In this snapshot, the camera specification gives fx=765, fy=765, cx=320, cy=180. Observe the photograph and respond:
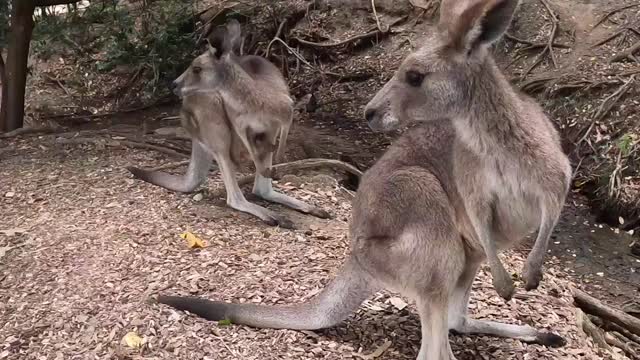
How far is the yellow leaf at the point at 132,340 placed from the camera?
11.4 feet

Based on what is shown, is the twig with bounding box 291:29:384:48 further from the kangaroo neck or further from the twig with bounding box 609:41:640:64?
the kangaroo neck

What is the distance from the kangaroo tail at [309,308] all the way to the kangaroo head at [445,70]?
28.4 inches

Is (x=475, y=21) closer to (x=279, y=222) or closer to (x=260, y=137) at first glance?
(x=260, y=137)

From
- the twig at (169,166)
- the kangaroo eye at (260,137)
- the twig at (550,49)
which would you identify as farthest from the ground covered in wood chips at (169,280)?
the twig at (550,49)

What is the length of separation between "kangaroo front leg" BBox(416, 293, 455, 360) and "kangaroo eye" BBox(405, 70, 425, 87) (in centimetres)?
86

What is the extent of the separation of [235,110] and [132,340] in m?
1.78

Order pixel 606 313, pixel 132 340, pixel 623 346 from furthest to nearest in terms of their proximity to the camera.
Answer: pixel 606 313
pixel 623 346
pixel 132 340

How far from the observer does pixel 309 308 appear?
11.5 feet

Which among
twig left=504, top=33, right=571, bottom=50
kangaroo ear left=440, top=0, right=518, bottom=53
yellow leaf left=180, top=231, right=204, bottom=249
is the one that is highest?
kangaroo ear left=440, top=0, right=518, bottom=53

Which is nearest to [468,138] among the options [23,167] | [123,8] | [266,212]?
[266,212]

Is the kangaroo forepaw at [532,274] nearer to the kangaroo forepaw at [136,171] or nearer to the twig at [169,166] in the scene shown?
the kangaroo forepaw at [136,171]

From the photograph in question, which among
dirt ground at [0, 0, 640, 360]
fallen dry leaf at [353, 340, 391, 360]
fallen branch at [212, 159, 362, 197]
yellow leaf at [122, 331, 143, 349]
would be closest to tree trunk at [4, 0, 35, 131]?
dirt ground at [0, 0, 640, 360]

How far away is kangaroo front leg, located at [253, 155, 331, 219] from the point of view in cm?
514

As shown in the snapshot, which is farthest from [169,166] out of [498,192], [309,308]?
[498,192]
